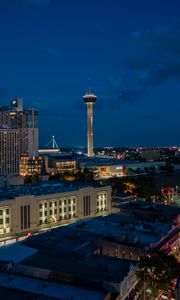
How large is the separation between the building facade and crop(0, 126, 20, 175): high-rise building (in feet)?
122

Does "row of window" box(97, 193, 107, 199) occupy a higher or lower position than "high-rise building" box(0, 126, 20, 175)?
lower

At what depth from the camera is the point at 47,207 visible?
28.5m

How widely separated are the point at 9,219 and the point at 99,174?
4423cm

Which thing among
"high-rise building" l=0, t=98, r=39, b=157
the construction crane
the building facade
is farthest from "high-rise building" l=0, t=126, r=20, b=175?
the building facade

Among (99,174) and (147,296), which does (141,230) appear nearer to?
(147,296)

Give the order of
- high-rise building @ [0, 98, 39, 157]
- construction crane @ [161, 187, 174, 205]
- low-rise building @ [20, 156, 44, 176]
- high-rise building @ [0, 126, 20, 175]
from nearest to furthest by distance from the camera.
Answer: construction crane @ [161, 187, 174, 205]
high-rise building @ [0, 126, 20, 175]
low-rise building @ [20, 156, 44, 176]
high-rise building @ [0, 98, 39, 157]

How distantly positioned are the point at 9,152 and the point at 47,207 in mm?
42629

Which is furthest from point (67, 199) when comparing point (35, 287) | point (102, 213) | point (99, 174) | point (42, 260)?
point (99, 174)

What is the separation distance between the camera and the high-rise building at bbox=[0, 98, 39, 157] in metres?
82.0

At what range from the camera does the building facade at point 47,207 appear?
25922mm

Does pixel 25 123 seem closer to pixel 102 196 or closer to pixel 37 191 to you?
pixel 102 196

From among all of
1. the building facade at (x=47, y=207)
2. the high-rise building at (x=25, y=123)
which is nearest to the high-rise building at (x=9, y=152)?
the high-rise building at (x=25, y=123)

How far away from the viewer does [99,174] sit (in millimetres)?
69625

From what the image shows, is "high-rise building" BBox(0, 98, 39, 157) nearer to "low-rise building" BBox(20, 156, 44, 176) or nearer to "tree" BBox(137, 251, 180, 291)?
"low-rise building" BBox(20, 156, 44, 176)
